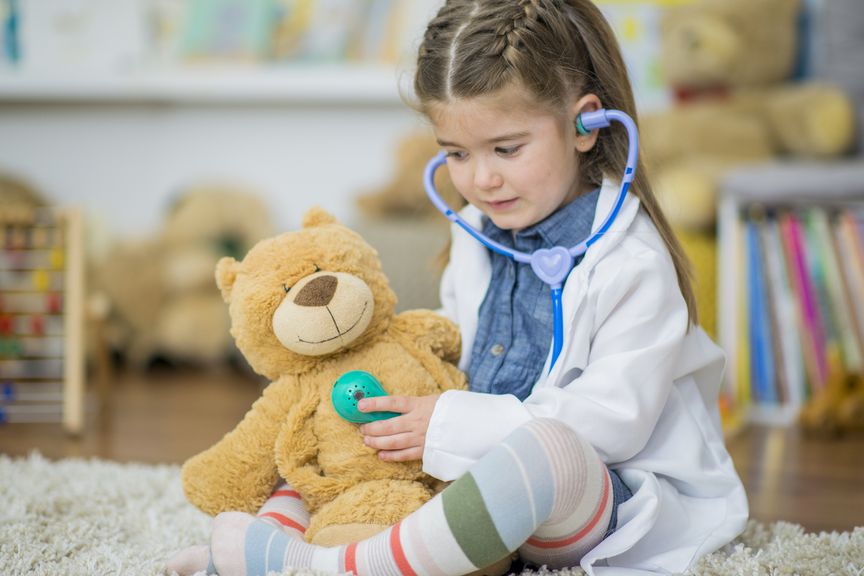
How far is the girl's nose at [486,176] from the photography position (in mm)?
1021

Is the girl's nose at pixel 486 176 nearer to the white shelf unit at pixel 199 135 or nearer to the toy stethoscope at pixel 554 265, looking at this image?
the toy stethoscope at pixel 554 265

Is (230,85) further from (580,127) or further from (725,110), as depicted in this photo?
(580,127)

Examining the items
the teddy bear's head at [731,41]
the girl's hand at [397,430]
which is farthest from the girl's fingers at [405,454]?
the teddy bear's head at [731,41]

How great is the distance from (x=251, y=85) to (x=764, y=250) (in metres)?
1.45

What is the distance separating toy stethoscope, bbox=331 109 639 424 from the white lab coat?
1 centimetres

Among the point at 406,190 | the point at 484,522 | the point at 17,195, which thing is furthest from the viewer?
the point at 17,195

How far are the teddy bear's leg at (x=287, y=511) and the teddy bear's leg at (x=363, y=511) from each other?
2cm

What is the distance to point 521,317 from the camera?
3.55 ft

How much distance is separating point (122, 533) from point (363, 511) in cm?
35

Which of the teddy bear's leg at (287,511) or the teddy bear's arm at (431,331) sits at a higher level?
the teddy bear's arm at (431,331)

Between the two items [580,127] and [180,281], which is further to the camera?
[180,281]

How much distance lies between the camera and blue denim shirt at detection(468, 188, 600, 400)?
1.05m

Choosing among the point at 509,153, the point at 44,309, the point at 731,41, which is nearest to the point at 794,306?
the point at 731,41

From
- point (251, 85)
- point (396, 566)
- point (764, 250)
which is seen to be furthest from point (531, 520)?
point (251, 85)
